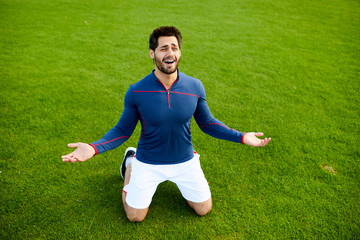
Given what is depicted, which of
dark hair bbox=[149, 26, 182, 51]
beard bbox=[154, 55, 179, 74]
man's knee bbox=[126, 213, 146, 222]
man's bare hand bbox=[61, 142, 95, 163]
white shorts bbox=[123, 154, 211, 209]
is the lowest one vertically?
man's knee bbox=[126, 213, 146, 222]

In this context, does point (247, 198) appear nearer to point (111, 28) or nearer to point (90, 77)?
point (90, 77)

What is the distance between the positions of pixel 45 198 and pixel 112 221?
3.90ft

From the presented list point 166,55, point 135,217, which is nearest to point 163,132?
point 166,55

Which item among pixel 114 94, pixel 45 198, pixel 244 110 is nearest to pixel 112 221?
A: pixel 45 198

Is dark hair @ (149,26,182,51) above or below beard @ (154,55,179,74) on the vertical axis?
above

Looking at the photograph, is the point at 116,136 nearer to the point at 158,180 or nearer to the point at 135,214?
the point at 158,180

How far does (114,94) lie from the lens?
6145mm

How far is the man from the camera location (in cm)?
299

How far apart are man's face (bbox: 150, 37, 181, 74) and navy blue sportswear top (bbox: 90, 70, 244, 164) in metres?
0.21

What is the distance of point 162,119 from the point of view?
304 cm

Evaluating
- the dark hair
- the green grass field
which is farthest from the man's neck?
the green grass field

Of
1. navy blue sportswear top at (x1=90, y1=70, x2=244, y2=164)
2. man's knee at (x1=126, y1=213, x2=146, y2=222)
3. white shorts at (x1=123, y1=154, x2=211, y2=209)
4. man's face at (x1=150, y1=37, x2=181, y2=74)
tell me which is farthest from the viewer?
man's knee at (x1=126, y1=213, x2=146, y2=222)

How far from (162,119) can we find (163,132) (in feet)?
0.62

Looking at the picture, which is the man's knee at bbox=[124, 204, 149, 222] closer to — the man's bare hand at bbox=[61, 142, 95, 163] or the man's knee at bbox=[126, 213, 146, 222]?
the man's knee at bbox=[126, 213, 146, 222]
